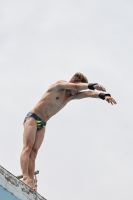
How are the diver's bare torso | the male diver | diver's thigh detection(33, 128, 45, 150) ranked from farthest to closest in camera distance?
the diver's bare torso
diver's thigh detection(33, 128, 45, 150)
the male diver

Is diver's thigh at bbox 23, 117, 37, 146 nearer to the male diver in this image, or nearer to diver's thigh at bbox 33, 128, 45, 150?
the male diver

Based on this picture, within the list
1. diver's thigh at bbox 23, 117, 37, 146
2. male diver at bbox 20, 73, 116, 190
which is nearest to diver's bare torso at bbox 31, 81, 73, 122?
male diver at bbox 20, 73, 116, 190

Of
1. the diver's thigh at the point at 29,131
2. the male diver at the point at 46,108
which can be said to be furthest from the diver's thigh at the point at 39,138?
the diver's thigh at the point at 29,131

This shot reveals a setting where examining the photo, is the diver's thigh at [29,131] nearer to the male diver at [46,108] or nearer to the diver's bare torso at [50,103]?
the male diver at [46,108]

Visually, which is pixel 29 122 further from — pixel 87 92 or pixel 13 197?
pixel 13 197

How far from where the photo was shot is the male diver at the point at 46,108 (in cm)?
620

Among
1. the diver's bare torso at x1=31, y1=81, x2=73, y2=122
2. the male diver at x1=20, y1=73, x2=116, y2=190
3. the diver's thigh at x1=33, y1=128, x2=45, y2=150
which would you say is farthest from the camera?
the diver's bare torso at x1=31, y1=81, x2=73, y2=122

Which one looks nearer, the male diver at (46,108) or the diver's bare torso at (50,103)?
the male diver at (46,108)

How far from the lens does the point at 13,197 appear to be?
390 cm

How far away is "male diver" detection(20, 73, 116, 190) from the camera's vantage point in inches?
244

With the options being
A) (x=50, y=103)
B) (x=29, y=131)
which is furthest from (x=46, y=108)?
(x=29, y=131)

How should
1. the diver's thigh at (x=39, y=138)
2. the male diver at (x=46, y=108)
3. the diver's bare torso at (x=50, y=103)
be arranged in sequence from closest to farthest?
the male diver at (x=46, y=108), the diver's thigh at (x=39, y=138), the diver's bare torso at (x=50, y=103)

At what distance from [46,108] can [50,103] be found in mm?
104

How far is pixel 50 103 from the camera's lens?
6.53 m
